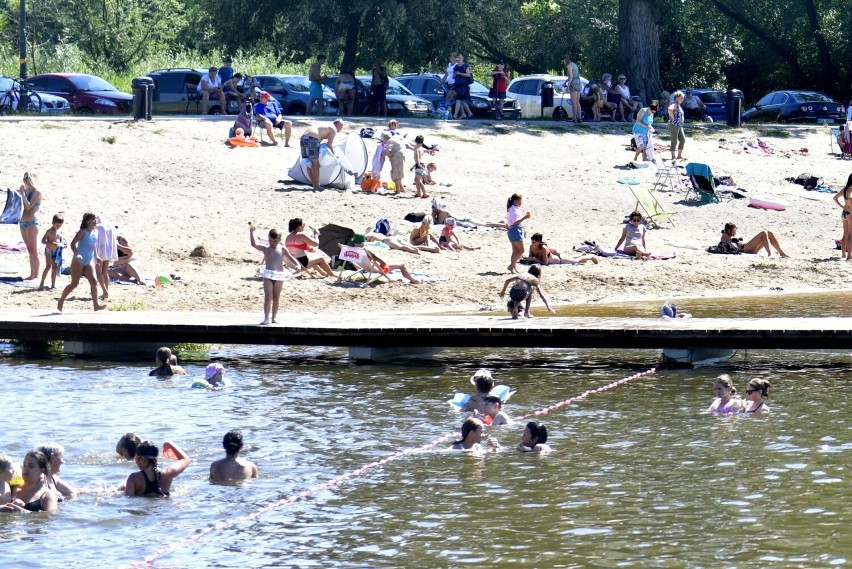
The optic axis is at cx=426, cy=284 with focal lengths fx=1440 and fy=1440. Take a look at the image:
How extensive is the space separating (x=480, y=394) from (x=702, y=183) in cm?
1693

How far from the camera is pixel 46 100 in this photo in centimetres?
3647

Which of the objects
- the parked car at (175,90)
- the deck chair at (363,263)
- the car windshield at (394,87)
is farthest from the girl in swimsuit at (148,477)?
the car windshield at (394,87)

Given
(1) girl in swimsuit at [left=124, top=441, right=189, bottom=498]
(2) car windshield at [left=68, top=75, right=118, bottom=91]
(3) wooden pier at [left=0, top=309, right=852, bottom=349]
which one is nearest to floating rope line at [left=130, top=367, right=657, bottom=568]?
(1) girl in swimsuit at [left=124, top=441, right=189, bottom=498]

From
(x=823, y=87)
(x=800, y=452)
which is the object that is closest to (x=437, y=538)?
(x=800, y=452)

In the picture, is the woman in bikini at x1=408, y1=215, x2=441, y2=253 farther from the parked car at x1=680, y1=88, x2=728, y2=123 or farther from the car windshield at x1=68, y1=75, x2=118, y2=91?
the parked car at x1=680, y1=88, x2=728, y2=123

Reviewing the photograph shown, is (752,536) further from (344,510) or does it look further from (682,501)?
(344,510)

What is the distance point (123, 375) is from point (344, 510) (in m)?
6.66

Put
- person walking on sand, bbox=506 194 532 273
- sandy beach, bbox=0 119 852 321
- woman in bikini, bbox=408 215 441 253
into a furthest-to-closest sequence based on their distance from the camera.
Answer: woman in bikini, bbox=408 215 441 253
person walking on sand, bbox=506 194 532 273
sandy beach, bbox=0 119 852 321

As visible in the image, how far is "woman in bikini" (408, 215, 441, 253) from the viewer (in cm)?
2523

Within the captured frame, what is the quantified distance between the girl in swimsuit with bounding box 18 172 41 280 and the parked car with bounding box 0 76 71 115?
15.2m

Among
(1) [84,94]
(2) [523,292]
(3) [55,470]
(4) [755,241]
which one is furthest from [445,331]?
(1) [84,94]

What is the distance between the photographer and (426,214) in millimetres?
26922

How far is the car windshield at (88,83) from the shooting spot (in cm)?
3756

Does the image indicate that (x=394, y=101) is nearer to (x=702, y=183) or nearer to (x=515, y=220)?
(x=702, y=183)
